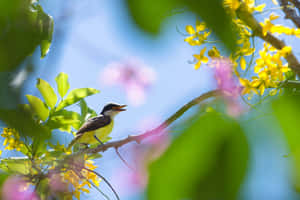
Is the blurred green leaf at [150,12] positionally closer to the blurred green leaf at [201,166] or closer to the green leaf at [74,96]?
the blurred green leaf at [201,166]

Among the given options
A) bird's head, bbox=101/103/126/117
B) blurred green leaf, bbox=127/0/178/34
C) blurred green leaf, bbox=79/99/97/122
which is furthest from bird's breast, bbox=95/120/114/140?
blurred green leaf, bbox=127/0/178/34

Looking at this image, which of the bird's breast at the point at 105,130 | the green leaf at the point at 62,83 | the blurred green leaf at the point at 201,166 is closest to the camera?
the blurred green leaf at the point at 201,166

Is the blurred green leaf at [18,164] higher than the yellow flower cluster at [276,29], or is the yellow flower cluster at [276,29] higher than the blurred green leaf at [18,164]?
the yellow flower cluster at [276,29]

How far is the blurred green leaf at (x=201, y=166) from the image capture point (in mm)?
126

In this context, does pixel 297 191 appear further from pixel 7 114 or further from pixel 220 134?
pixel 7 114

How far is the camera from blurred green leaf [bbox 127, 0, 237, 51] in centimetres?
14

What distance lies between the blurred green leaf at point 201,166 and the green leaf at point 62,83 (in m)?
0.88

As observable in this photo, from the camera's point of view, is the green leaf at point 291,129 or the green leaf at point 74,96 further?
the green leaf at point 74,96

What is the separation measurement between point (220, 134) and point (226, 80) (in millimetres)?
263

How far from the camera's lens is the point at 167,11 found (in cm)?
15

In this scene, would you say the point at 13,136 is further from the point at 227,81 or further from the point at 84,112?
the point at 84,112

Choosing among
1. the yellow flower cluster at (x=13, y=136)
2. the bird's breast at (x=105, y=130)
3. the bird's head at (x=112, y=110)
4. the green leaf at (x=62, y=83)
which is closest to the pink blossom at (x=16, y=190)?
the yellow flower cluster at (x=13, y=136)

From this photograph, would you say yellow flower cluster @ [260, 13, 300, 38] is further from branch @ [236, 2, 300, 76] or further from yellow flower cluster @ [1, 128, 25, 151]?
yellow flower cluster @ [1, 128, 25, 151]

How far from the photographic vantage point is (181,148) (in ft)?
0.41
